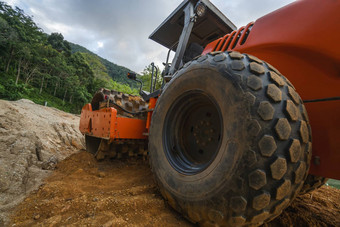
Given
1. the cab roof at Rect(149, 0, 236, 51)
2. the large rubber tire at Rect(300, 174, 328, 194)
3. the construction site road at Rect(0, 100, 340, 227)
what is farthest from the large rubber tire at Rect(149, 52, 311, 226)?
the cab roof at Rect(149, 0, 236, 51)

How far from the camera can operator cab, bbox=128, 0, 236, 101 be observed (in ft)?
8.41

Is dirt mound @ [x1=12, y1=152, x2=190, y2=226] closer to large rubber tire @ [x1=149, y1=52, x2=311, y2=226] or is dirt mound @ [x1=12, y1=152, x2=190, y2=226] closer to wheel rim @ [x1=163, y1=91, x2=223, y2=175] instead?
large rubber tire @ [x1=149, y1=52, x2=311, y2=226]

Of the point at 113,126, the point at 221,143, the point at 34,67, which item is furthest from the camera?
the point at 34,67

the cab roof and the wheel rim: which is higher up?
the cab roof

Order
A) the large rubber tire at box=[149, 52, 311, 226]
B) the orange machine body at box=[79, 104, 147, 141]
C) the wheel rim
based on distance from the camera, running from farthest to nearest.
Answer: the orange machine body at box=[79, 104, 147, 141], the wheel rim, the large rubber tire at box=[149, 52, 311, 226]

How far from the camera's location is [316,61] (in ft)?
3.92

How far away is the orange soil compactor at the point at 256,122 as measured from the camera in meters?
0.96

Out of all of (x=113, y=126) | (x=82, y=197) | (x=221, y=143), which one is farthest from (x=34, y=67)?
(x=221, y=143)

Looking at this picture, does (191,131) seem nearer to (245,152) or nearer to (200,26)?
(245,152)

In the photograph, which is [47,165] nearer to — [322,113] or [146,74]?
[322,113]

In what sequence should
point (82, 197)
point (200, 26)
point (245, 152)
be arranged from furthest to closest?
point (200, 26) < point (82, 197) < point (245, 152)

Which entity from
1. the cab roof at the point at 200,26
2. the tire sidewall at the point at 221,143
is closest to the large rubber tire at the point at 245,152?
the tire sidewall at the point at 221,143

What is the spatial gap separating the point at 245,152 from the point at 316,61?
2.73 feet

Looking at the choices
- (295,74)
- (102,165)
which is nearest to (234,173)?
(295,74)
